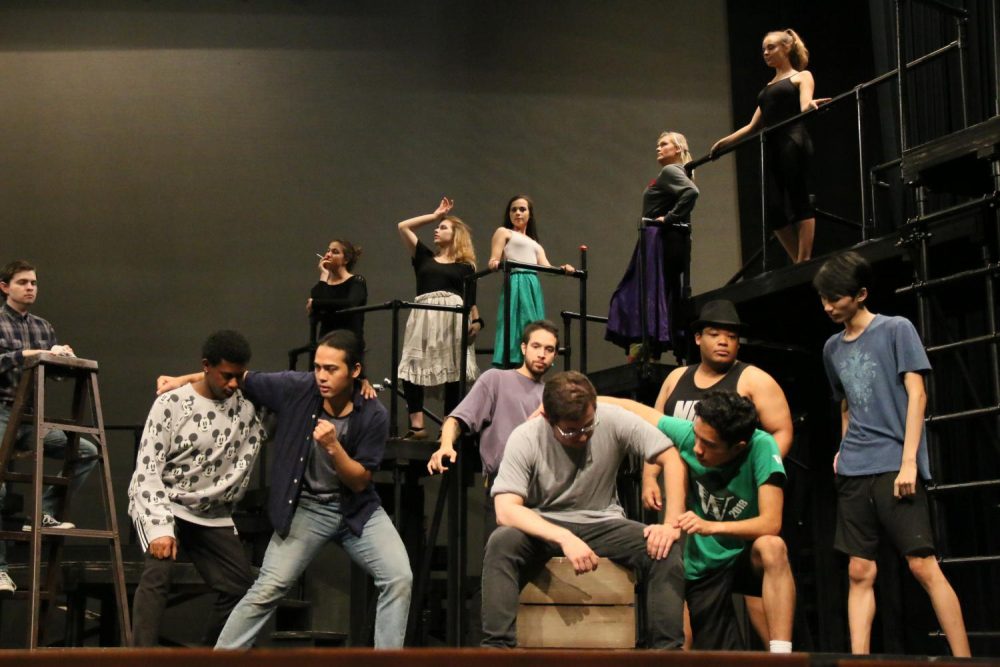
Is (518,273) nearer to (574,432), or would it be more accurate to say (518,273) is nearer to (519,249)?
(519,249)

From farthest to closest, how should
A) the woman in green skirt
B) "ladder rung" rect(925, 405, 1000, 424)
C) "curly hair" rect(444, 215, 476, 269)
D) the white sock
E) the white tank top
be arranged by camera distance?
1. "curly hair" rect(444, 215, 476, 269)
2. the white tank top
3. the woman in green skirt
4. "ladder rung" rect(925, 405, 1000, 424)
5. the white sock

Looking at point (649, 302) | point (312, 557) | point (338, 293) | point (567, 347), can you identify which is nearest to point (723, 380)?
point (649, 302)

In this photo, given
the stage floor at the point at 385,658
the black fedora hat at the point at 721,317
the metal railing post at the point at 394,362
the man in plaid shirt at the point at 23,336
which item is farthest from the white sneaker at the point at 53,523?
the stage floor at the point at 385,658

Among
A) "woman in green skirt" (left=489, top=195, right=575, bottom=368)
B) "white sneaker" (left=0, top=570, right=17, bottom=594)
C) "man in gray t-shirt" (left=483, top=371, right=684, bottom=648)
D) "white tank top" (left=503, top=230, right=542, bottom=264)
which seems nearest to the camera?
"man in gray t-shirt" (left=483, top=371, right=684, bottom=648)

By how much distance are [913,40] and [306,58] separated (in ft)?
16.1

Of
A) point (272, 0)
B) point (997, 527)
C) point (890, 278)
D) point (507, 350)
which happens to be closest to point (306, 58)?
point (272, 0)

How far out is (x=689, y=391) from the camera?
508 centimetres

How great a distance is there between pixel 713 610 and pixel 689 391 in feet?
3.58

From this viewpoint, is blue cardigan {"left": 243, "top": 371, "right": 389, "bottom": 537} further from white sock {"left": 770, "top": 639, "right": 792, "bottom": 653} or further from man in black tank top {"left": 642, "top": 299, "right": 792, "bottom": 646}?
white sock {"left": 770, "top": 639, "right": 792, "bottom": 653}

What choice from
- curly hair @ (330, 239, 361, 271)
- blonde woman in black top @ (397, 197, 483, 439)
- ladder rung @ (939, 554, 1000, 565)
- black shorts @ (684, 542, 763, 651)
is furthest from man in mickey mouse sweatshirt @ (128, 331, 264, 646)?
ladder rung @ (939, 554, 1000, 565)

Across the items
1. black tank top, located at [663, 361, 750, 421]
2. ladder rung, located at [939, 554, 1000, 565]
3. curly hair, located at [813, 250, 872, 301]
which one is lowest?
ladder rung, located at [939, 554, 1000, 565]

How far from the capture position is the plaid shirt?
5973mm

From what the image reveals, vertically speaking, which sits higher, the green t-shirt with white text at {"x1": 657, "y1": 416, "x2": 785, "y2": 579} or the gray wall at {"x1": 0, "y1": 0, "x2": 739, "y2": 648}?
the gray wall at {"x1": 0, "y1": 0, "x2": 739, "y2": 648}

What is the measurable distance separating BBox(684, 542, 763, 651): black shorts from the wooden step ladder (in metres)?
2.30
